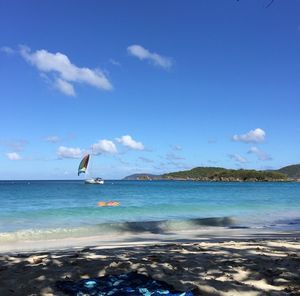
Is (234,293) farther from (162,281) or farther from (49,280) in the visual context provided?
(49,280)

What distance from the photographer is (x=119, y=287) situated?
5.25 meters

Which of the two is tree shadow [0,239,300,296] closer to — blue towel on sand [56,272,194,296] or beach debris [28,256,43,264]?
beach debris [28,256,43,264]

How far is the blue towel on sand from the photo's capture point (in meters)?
5.05

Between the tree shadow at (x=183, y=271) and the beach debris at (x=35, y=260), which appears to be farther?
the beach debris at (x=35, y=260)

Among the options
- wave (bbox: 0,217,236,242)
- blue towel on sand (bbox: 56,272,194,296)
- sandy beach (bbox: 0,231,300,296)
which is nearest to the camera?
blue towel on sand (bbox: 56,272,194,296)

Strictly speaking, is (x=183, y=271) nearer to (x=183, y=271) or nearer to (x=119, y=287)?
(x=183, y=271)

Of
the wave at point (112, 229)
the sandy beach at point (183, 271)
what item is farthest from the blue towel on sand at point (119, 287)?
the wave at point (112, 229)

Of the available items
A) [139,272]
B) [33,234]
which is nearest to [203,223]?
[33,234]

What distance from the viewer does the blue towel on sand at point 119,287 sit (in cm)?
505

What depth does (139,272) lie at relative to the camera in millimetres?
5922

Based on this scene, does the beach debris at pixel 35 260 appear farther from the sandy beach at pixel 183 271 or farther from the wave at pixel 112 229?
the wave at pixel 112 229

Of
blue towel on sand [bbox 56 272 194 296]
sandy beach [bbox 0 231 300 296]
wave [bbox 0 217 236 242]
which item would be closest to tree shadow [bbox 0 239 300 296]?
sandy beach [bbox 0 231 300 296]

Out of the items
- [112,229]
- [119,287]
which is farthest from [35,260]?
[112,229]

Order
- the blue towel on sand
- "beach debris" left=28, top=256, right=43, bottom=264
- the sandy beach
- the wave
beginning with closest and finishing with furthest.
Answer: the blue towel on sand, the sandy beach, "beach debris" left=28, top=256, right=43, bottom=264, the wave
